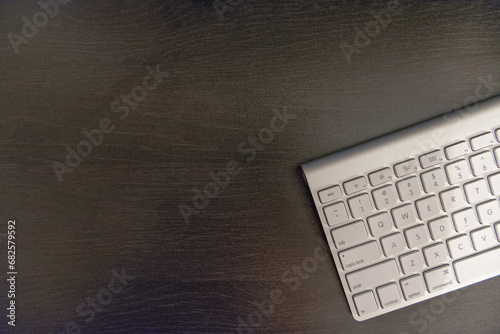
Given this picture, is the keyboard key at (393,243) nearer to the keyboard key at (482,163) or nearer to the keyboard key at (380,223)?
the keyboard key at (380,223)

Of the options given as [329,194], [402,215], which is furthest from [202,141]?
[402,215]

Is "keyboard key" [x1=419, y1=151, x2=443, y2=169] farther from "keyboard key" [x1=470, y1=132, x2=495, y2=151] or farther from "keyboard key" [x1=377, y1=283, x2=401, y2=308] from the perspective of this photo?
"keyboard key" [x1=377, y1=283, x2=401, y2=308]

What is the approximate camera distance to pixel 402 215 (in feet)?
1.83

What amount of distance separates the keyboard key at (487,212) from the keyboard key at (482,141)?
8cm

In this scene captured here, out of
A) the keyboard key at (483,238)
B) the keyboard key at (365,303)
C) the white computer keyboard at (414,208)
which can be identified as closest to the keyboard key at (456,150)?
the white computer keyboard at (414,208)

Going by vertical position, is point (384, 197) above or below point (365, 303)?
above

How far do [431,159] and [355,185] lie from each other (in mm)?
105

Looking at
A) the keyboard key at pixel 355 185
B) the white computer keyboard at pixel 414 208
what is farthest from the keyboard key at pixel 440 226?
the keyboard key at pixel 355 185

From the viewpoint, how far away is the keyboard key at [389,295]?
0.56m

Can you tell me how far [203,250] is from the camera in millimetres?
581

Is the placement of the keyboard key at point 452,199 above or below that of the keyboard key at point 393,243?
above

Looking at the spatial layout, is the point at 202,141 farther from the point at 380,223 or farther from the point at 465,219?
the point at 465,219

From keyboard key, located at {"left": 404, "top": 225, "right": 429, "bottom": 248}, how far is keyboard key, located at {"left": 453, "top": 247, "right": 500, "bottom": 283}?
0.18ft

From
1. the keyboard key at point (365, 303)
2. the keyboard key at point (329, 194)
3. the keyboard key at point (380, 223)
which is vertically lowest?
the keyboard key at point (365, 303)
